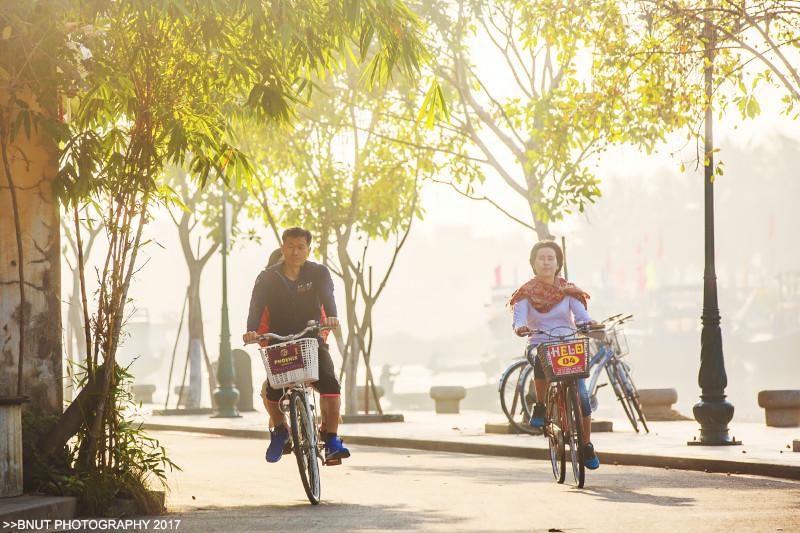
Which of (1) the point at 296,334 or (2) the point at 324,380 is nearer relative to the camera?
(1) the point at 296,334

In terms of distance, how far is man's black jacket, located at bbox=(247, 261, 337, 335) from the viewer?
31.3ft

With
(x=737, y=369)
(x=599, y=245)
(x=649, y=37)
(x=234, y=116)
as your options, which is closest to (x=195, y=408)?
(x=649, y=37)

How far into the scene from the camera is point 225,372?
26.6 metres

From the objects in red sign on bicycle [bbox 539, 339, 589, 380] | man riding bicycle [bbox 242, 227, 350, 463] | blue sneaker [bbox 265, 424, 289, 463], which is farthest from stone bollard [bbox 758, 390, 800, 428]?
blue sneaker [bbox 265, 424, 289, 463]

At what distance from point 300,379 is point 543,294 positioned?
2373mm

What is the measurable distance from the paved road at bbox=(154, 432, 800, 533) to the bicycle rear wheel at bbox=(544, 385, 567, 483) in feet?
0.63

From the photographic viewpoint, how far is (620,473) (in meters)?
11.7

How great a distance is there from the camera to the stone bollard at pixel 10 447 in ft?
25.9

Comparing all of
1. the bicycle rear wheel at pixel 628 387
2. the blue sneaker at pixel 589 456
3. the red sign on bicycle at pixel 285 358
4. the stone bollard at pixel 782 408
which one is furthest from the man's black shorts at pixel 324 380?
the stone bollard at pixel 782 408

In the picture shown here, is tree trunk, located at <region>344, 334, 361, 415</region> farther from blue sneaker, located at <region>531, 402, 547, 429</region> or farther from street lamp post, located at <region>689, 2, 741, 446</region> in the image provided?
blue sneaker, located at <region>531, 402, 547, 429</region>

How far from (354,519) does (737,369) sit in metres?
106

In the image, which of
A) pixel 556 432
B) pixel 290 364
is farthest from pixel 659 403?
pixel 290 364

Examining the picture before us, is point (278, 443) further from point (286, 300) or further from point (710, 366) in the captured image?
point (710, 366)

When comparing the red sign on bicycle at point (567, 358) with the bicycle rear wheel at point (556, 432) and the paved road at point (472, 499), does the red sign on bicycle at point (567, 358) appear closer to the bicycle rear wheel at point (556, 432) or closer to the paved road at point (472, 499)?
the bicycle rear wheel at point (556, 432)
